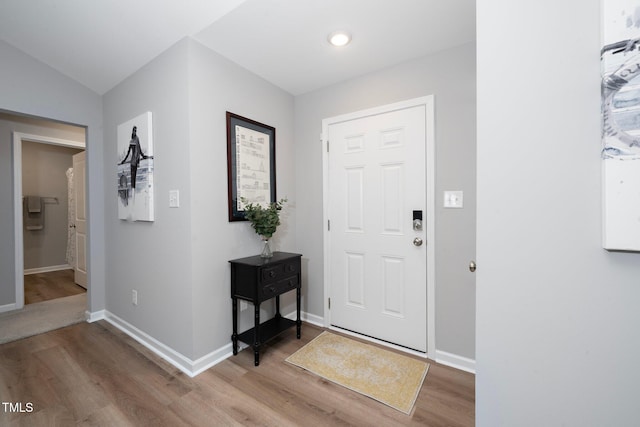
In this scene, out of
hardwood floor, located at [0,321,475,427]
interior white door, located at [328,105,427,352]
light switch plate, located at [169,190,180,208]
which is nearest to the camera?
hardwood floor, located at [0,321,475,427]

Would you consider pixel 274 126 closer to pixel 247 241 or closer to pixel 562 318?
pixel 247 241

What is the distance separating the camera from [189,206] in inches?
75.0

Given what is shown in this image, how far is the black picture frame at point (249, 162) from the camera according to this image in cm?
218

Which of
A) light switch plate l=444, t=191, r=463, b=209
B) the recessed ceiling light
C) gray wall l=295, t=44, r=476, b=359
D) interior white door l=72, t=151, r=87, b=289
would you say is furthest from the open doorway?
light switch plate l=444, t=191, r=463, b=209

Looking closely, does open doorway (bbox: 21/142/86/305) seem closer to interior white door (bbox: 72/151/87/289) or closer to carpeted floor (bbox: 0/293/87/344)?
interior white door (bbox: 72/151/87/289)

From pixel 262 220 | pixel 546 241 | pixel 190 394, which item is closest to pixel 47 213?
pixel 262 220

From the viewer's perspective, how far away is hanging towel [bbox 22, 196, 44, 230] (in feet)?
15.2

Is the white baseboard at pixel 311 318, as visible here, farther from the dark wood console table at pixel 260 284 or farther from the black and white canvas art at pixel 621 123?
the black and white canvas art at pixel 621 123

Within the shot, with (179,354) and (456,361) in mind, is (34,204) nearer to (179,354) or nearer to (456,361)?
(179,354)

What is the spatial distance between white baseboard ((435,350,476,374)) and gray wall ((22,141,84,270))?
6.51 m

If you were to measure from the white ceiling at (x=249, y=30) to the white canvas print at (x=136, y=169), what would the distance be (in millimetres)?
523

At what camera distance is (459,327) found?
6.48 ft

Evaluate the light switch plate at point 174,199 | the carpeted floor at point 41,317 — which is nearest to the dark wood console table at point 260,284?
the light switch plate at point 174,199

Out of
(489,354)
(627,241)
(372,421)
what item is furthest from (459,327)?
(627,241)
